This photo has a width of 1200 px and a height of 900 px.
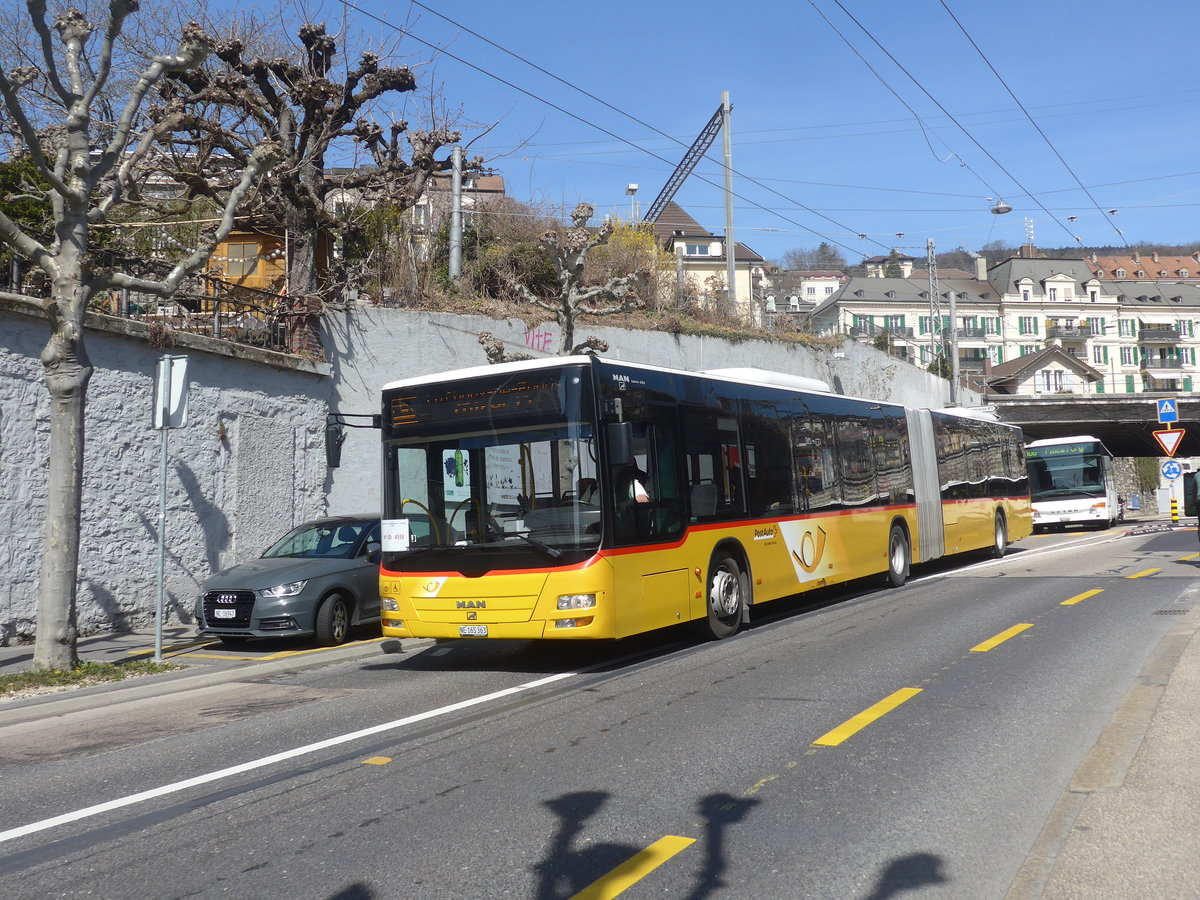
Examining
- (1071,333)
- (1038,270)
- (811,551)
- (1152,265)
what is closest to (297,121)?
(811,551)

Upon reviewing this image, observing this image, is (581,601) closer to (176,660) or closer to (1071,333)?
(176,660)

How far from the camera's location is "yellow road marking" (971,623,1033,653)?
9867 millimetres

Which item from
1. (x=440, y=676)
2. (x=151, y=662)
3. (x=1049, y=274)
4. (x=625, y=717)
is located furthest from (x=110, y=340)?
(x=1049, y=274)

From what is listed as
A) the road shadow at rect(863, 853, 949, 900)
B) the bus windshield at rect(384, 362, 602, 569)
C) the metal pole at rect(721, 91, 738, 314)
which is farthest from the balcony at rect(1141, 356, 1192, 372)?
the road shadow at rect(863, 853, 949, 900)

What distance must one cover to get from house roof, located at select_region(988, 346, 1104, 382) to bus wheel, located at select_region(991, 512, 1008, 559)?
65.8 m

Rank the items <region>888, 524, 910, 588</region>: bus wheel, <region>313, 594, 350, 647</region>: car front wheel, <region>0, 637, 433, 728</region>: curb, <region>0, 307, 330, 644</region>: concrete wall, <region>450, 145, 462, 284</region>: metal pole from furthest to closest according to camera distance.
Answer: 1. <region>450, 145, 462, 284</region>: metal pole
2. <region>888, 524, 910, 588</region>: bus wheel
3. <region>0, 307, 330, 644</region>: concrete wall
4. <region>313, 594, 350, 647</region>: car front wheel
5. <region>0, 637, 433, 728</region>: curb

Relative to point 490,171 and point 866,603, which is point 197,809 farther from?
point 490,171

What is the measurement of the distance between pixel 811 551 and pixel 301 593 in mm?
6169

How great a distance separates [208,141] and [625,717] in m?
14.9

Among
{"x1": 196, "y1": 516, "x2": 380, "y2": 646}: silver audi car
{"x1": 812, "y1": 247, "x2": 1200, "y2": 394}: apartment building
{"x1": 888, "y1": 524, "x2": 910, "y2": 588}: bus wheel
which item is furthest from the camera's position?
{"x1": 812, "y1": 247, "x2": 1200, "y2": 394}: apartment building

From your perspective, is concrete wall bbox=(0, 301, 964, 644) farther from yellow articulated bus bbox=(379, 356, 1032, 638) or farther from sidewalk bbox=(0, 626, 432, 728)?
yellow articulated bus bbox=(379, 356, 1032, 638)

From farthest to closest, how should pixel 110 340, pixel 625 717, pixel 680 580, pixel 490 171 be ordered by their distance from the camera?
1. pixel 490 171
2. pixel 110 340
3. pixel 680 580
4. pixel 625 717

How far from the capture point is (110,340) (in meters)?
13.7

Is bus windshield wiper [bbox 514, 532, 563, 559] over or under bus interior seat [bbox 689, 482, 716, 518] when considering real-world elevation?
under
